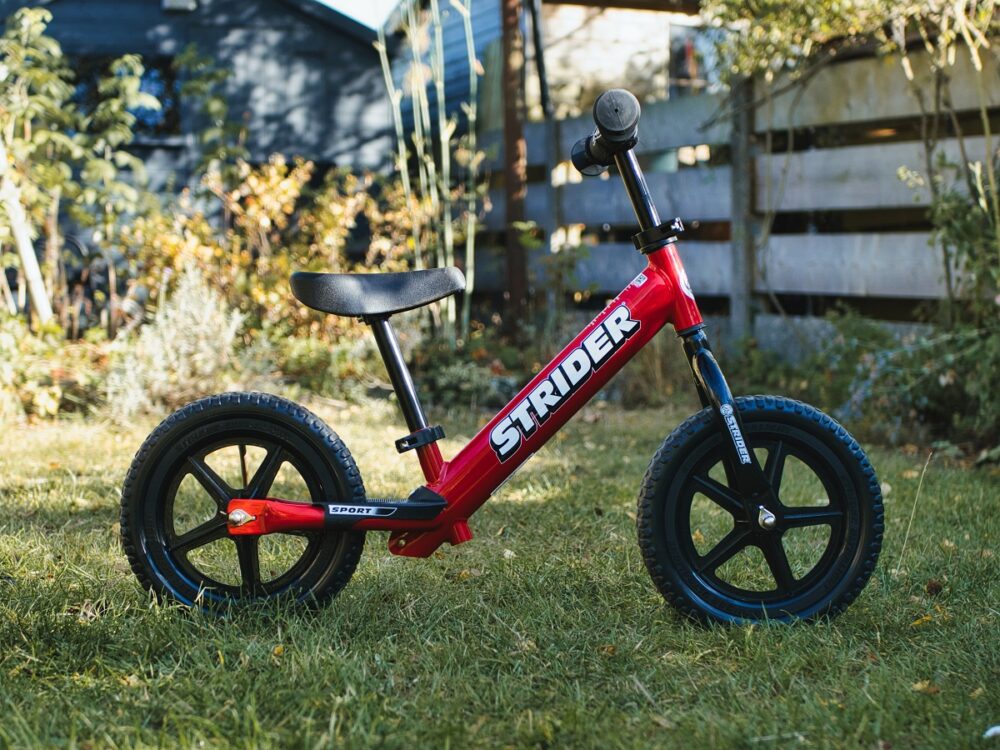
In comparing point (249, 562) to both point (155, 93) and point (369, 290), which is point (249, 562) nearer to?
point (369, 290)

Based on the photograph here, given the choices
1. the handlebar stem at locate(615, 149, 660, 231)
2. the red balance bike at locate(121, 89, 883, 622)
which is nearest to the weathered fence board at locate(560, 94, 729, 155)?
the handlebar stem at locate(615, 149, 660, 231)

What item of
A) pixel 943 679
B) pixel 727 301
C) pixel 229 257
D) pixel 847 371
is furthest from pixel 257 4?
pixel 943 679

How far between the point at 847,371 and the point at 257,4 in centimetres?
827

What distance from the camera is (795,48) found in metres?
6.36

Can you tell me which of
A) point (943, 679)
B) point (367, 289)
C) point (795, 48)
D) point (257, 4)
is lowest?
point (943, 679)

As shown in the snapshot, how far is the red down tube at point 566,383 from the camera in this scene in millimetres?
2723

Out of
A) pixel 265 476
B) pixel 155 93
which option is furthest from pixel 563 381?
pixel 155 93

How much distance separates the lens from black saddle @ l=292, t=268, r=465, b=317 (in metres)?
2.69

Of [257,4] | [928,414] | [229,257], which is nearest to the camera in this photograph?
[928,414]

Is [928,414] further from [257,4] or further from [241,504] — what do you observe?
[257,4]

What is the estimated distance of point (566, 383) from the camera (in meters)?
2.73

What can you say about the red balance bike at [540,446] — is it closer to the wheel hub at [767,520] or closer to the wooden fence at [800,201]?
the wheel hub at [767,520]

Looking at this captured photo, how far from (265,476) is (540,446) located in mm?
669

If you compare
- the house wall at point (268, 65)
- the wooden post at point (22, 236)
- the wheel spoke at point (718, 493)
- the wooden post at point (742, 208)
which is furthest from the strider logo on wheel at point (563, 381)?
the house wall at point (268, 65)
